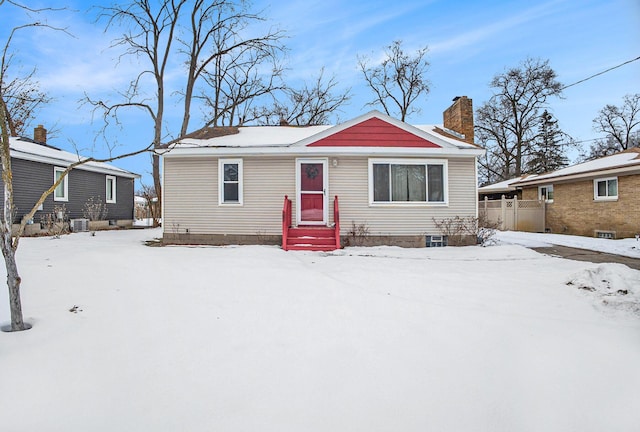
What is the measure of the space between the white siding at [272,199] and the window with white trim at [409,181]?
218 mm

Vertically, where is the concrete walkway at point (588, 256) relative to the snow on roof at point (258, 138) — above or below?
below

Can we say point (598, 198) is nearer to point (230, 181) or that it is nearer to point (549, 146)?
point (230, 181)

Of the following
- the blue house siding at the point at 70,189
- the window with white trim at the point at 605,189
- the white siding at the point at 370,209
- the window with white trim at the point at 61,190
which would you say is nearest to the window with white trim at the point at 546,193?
the window with white trim at the point at 605,189

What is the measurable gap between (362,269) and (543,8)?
965 cm

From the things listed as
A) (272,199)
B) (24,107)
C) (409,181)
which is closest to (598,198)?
(409,181)

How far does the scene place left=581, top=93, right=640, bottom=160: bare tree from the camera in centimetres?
2969

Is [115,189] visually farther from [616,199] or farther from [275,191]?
[616,199]

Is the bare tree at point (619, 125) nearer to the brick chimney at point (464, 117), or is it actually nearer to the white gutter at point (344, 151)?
the brick chimney at point (464, 117)

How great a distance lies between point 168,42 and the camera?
20.9 metres

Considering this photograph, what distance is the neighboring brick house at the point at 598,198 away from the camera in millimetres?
12578

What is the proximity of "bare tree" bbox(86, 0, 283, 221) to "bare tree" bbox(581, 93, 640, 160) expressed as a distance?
3057 centimetres

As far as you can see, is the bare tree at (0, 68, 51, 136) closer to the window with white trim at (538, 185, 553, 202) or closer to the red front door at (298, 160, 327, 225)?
the red front door at (298, 160, 327, 225)

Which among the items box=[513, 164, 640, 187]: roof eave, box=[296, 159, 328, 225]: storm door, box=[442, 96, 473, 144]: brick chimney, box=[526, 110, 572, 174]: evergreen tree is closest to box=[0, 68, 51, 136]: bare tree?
box=[296, 159, 328, 225]: storm door

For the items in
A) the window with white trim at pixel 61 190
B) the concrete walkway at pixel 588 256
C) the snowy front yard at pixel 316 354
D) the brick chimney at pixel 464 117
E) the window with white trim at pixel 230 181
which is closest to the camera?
the snowy front yard at pixel 316 354
